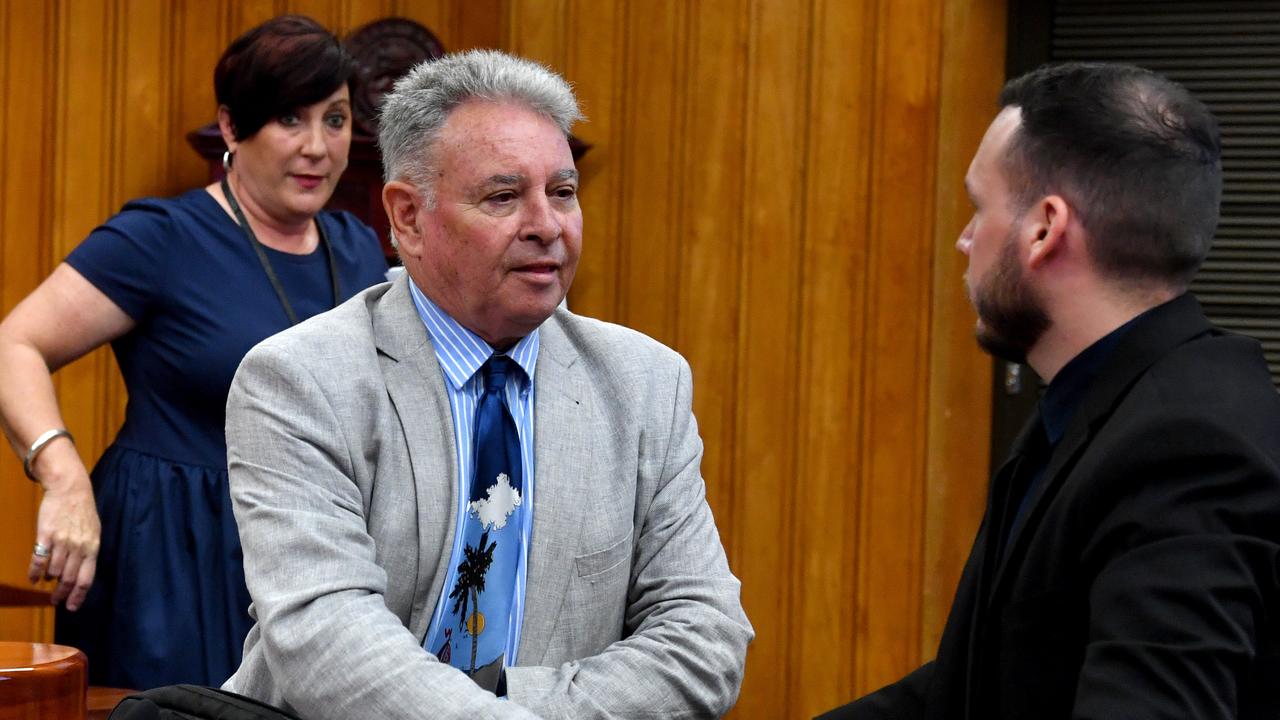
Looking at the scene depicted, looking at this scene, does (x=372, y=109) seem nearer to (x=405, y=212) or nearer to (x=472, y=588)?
(x=405, y=212)

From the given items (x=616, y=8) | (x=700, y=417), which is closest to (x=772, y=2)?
(x=616, y=8)

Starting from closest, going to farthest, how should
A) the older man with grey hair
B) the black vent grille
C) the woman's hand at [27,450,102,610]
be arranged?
1. the older man with grey hair
2. the woman's hand at [27,450,102,610]
3. the black vent grille

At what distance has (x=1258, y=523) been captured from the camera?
131cm

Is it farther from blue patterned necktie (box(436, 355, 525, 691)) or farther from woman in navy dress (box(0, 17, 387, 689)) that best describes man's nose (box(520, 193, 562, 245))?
woman in navy dress (box(0, 17, 387, 689))

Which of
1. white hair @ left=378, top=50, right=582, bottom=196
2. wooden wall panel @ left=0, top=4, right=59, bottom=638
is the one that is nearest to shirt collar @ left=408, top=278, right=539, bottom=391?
white hair @ left=378, top=50, right=582, bottom=196

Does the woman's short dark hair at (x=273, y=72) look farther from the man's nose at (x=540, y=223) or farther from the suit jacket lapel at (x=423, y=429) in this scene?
the man's nose at (x=540, y=223)

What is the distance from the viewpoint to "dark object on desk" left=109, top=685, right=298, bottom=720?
1.46 meters

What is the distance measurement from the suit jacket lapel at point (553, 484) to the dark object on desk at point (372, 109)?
1.73 m

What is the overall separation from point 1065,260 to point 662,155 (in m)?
2.36

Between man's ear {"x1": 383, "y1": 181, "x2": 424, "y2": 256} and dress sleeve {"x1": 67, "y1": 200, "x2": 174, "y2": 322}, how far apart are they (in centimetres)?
96

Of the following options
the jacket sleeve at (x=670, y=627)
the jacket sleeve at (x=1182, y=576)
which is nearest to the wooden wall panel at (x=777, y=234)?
the jacket sleeve at (x=670, y=627)

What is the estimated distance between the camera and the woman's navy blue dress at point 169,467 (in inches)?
105

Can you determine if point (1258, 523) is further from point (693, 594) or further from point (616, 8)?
point (616, 8)

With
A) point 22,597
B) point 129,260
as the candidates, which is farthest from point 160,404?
point 22,597
